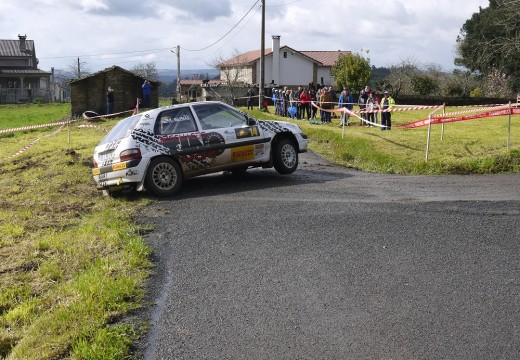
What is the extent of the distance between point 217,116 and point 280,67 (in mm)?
67261

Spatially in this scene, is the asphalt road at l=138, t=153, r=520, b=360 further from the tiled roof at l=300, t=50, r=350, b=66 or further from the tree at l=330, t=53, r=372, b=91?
the tiled roof at l=300, t=50, r=350, b=66

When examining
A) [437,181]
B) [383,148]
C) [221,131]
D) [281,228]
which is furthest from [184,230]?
[383,148]

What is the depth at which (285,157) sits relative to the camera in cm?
1248

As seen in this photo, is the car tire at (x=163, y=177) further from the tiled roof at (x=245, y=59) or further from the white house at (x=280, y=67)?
the white house at (x=280, y=67)

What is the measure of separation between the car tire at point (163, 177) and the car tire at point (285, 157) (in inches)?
84.8

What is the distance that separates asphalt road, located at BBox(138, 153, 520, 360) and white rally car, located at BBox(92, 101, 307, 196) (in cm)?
76

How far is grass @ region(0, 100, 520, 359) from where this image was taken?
16.2 feet

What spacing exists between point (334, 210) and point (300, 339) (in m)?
4.39

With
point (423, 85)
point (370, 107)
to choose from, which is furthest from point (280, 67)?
point (370, 107)

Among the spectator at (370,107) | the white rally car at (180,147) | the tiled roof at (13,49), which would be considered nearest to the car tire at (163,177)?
the white rally car at (180,147)

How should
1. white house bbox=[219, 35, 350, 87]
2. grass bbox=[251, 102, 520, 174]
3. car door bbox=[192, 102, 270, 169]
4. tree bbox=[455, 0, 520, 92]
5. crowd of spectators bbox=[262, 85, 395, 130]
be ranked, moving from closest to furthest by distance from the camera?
car door bbox=[192, 102, 270, 169] < grass bbox=[251, 102, 520, 174] < crowd of spectators bbox=[262, 85, 395, 130] < tree bbox=[455, 0, 520, 92] < white house bbox=[219, 35, 350, 87]

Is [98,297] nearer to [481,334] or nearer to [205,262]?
[205,262]

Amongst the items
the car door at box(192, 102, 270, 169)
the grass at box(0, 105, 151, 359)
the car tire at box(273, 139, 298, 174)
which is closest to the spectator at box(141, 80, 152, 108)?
the grass at box(0, 105, 151, 359)

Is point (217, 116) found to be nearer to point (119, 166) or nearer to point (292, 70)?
point (119, 166)
